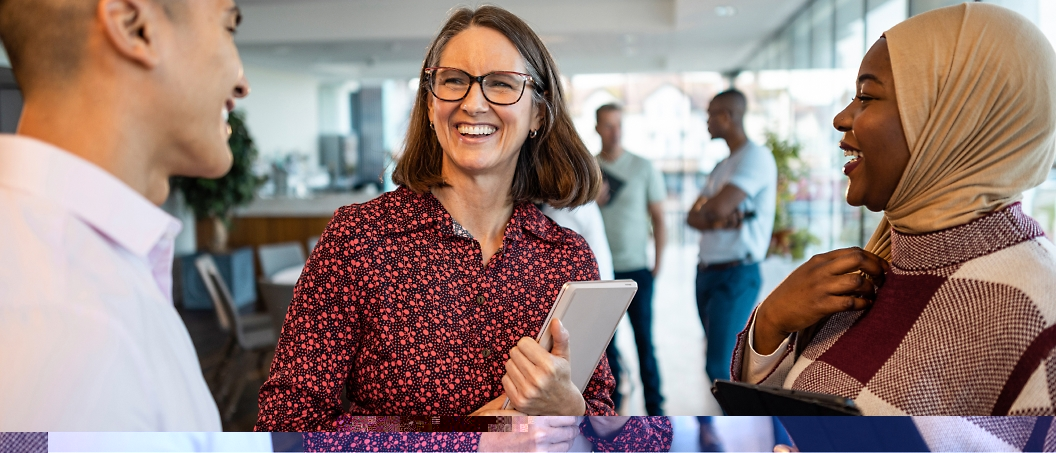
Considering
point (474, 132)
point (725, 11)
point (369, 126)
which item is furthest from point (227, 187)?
point (474, 132)

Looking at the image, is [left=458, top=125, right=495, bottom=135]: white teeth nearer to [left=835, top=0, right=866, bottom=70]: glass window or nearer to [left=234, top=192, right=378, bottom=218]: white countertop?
[left=835, top=0, right=866, bottom=70]: glass window

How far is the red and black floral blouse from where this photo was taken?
3.11 ft

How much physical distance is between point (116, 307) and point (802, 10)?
237 inches

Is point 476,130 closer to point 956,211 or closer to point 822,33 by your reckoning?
point 956,211

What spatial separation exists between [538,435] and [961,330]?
39cm

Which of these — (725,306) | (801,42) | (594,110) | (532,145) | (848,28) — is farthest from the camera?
(594,110)

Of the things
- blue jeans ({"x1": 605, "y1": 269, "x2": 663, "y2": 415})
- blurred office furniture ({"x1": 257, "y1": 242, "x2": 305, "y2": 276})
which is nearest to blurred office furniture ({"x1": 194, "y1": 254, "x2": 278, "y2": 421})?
blurred office furniture ({"x1": 257, "y1": 242, "x2": 305, "y2": 276})

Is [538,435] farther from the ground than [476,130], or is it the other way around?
[476,130]

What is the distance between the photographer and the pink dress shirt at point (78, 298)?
1.30ft

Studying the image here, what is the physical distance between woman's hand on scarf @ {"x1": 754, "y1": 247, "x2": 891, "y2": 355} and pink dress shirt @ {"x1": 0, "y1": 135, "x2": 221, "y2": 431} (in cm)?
62

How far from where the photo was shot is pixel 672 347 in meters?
5.05

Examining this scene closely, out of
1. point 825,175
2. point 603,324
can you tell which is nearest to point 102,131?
point 603,324

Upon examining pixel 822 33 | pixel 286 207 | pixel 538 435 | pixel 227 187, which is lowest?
pixel 286 207

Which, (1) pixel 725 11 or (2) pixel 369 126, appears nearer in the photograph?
(1) pixel 725 11
